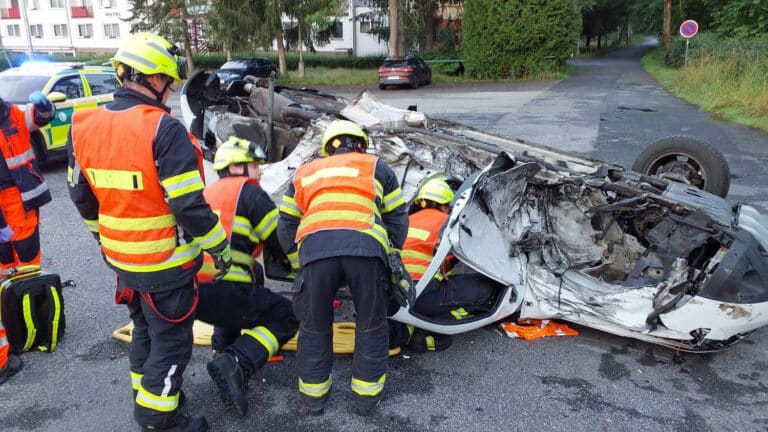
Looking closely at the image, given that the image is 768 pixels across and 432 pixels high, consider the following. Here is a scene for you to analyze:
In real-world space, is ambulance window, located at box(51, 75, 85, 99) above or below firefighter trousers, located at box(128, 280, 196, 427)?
above

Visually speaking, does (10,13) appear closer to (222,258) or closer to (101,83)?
(101,83)

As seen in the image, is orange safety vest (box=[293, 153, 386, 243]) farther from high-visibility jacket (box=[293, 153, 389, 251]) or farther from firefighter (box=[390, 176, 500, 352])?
firefighter (box=[390, 176, 500, 352])

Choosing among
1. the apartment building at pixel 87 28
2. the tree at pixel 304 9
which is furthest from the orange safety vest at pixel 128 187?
the apartment building at pixel 87 28

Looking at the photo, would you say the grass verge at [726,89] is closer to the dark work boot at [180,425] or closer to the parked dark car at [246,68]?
the dark work boot at [180,425]

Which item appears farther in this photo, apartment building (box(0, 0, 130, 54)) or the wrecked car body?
apartment building (box(0, 0, 130, 54))

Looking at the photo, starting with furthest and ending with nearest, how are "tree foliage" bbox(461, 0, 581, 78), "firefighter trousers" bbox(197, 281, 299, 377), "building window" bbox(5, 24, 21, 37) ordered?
"building window" bbox(5, 24, 21, 37), "tree foliage" bbox(461, 0, 581, 78), "firefighter trousers" bbox(197, 281, 299, 377)

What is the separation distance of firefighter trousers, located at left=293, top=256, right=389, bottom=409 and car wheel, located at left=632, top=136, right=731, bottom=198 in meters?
3.35

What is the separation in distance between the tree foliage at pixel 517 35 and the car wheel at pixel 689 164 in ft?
71.8

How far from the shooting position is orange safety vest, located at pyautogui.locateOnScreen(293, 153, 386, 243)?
2.74m

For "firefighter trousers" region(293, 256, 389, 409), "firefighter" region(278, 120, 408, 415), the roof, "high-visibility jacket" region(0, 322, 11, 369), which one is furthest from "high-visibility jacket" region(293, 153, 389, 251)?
the roof

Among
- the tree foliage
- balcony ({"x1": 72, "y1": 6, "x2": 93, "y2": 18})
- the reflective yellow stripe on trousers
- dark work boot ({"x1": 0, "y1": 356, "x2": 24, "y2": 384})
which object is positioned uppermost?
balcony ({"x1": 72, "y1": 6, "x2": 93, "y2": 18})

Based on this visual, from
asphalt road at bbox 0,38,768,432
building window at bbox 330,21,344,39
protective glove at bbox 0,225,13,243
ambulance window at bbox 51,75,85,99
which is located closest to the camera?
asphalt road at bbox 0,38,768,432

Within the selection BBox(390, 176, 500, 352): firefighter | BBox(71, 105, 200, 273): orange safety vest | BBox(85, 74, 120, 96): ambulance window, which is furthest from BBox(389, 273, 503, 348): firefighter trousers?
BBox(85, 74, 120, 96): ambulance window

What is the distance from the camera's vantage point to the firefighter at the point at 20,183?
12.1ft
